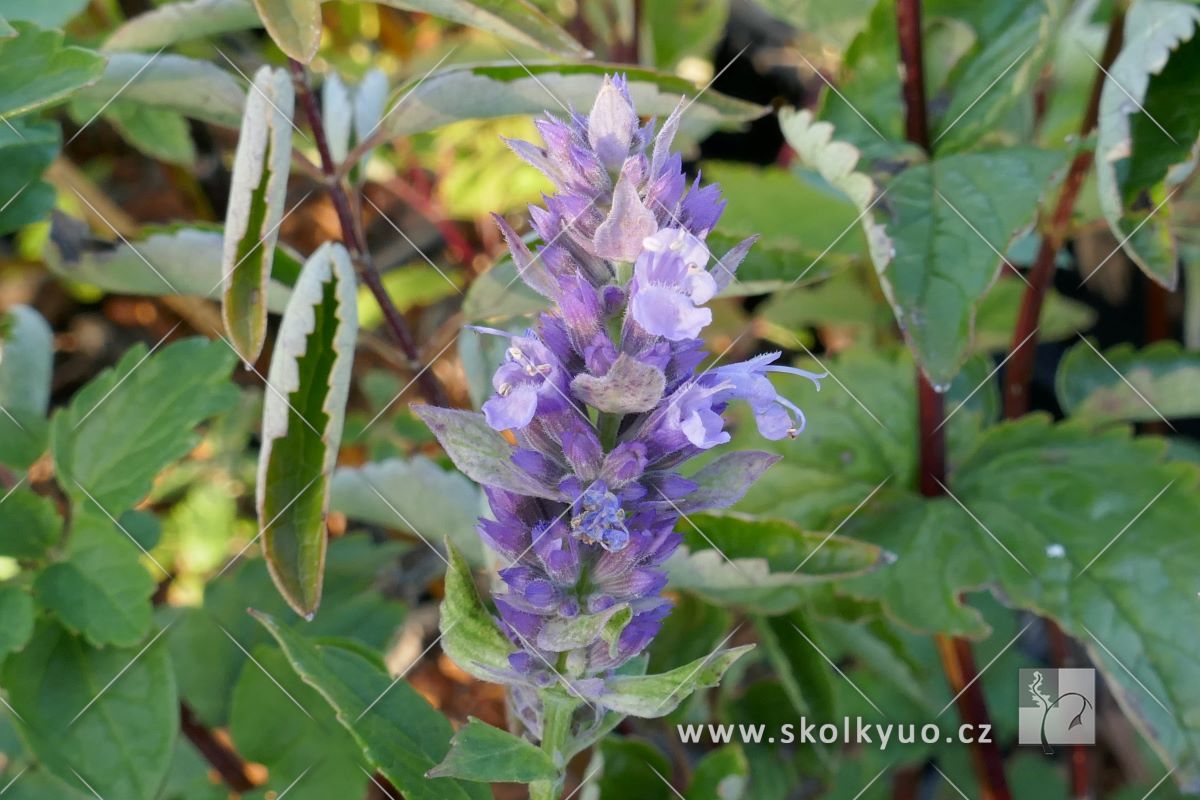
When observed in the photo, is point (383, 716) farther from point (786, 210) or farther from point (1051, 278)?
point (786, 210)

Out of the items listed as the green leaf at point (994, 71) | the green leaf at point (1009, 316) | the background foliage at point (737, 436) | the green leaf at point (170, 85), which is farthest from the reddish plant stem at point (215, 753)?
the green leaf at point (1009, 316)

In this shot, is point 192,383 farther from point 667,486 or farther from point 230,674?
point 667,486

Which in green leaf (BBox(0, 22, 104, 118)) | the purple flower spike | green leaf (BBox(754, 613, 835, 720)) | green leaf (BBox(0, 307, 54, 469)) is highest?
the purple flower spike

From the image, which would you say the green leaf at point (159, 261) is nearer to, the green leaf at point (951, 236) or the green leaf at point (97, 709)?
the green leaf at point (97, 709)

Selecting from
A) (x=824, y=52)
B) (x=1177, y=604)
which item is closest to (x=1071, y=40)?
(x=824, y=52)

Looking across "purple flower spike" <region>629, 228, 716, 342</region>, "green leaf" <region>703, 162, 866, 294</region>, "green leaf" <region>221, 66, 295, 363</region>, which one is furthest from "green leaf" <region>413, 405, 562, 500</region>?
"green leaf" <region>703, 162, 866, 294</region>

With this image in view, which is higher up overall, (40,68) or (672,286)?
(672,286)

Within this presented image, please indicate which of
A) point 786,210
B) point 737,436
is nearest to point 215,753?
point 737,436

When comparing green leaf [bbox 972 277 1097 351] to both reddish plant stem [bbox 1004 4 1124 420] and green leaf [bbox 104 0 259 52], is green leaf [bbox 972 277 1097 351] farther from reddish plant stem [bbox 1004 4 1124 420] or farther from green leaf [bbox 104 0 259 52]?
green leaf [bbox 104 0 259 52]
